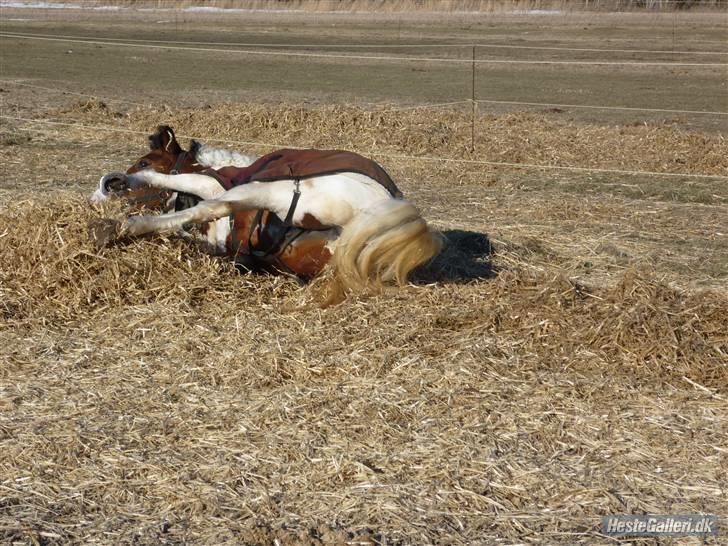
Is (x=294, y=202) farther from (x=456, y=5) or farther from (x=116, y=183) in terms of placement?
(x=456, y=5)

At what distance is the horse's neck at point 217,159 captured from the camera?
20.0 ft

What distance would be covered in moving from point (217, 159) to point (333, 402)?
A: 2.54 metres

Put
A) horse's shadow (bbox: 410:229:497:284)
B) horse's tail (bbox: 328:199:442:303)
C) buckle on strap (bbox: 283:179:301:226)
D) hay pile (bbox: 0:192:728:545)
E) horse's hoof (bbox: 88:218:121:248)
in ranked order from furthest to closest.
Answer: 1. horse's shadow (bbox: 410:229:497:284)
2. buckle on strap (bbox: 283:179:301:226)
3. horse's hoof (bbox: 88:218:121:248)
4. horse's tail (bbox: 328:199:442:303)
5. hay pile (bbox: 0:192:728:545)

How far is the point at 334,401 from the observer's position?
4039 mm

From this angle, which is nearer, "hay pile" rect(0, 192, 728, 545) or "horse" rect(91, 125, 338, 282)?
"hay pile" rect(0, 192, 728, 545)

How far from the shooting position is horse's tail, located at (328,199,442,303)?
5.02m

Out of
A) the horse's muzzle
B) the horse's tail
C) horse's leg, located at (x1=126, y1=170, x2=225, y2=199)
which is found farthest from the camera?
the horse's muzzle

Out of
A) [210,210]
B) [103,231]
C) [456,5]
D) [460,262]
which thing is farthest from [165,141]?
[456,5]

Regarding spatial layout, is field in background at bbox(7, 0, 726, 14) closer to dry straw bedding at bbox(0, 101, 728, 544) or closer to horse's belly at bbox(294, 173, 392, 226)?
horse's belly at bbox(294, 173, 392, 226)

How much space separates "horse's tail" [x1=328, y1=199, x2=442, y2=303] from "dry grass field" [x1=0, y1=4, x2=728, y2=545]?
12cm

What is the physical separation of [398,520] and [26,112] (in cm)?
1027

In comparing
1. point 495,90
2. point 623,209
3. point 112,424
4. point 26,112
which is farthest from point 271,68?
point 112,424

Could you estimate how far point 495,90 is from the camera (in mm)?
16891

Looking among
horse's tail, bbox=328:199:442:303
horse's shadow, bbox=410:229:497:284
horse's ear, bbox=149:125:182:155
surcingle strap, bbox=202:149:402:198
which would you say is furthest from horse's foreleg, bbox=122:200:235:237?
horse's shadow, bbox=410:229:497:284
